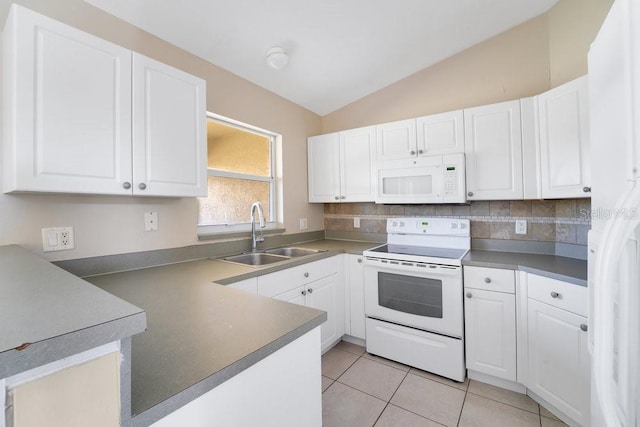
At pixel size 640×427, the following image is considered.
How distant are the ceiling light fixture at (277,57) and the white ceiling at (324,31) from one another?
1.9 inches

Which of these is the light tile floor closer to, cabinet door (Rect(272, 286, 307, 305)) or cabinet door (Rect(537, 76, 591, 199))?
cabinet door (Rect(272, 286, 307, 305))

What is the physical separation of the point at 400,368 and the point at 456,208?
1.40 metres

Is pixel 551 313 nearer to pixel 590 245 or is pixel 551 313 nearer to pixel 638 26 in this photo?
pixel 590 245

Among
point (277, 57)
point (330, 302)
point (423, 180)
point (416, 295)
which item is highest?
point (277, 57)

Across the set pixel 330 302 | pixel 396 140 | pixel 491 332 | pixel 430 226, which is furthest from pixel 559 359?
pixel 396 140

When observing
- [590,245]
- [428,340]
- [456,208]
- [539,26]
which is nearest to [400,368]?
[428,340]

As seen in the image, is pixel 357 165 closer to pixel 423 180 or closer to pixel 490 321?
pixel 423 180

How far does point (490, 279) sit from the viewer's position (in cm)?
187

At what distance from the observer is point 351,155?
2773 mm

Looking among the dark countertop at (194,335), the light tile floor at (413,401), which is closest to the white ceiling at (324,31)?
the dark countertop at (194,335)

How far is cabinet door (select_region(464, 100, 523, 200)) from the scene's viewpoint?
6.72ft

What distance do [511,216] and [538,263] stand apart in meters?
0.57

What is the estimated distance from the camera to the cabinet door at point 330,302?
2188 mm

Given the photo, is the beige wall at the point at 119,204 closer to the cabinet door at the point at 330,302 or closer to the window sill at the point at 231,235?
the window sill at the point at 231,235
